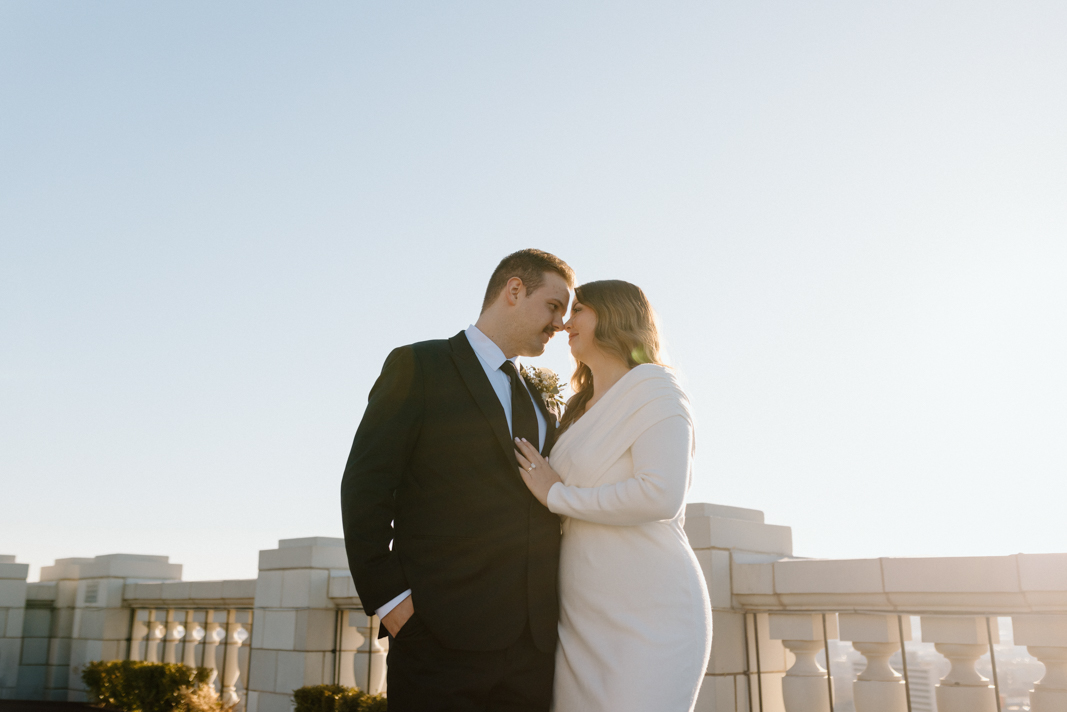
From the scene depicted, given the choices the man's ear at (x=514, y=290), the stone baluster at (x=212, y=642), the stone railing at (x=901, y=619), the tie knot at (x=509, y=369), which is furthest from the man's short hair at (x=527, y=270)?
the stone baluster at (x=212, y=642)

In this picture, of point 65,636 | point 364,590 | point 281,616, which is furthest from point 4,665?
point 364,590

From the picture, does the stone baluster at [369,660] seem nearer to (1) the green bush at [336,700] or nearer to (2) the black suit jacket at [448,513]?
(1) the green bush at [336,700]

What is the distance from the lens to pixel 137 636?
12.3 m

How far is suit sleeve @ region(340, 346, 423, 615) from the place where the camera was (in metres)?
2.68

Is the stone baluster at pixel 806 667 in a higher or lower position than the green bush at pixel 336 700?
higher

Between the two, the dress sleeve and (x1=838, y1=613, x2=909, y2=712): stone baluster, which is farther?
(x1=838, y1=613, x2=909, y2=712): stone baluster

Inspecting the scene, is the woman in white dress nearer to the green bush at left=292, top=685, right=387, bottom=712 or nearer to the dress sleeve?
the dress sleeve

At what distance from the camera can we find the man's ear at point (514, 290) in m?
3.34

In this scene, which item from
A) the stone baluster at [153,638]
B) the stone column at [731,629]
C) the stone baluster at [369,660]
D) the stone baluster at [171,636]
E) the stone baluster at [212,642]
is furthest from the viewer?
the stone baluster at [153,638]

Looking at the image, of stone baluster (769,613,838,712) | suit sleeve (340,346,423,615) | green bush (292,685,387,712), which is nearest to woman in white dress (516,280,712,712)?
suit sleeve (340,346,423,615)

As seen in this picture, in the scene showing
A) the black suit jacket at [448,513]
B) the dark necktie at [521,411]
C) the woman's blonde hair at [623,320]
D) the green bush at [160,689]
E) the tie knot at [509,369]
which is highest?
the woman's blonde hair at [623,320]

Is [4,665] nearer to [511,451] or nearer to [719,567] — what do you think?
[719,567]

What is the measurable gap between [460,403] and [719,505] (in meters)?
3.27

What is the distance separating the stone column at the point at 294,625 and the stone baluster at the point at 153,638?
3391mm
